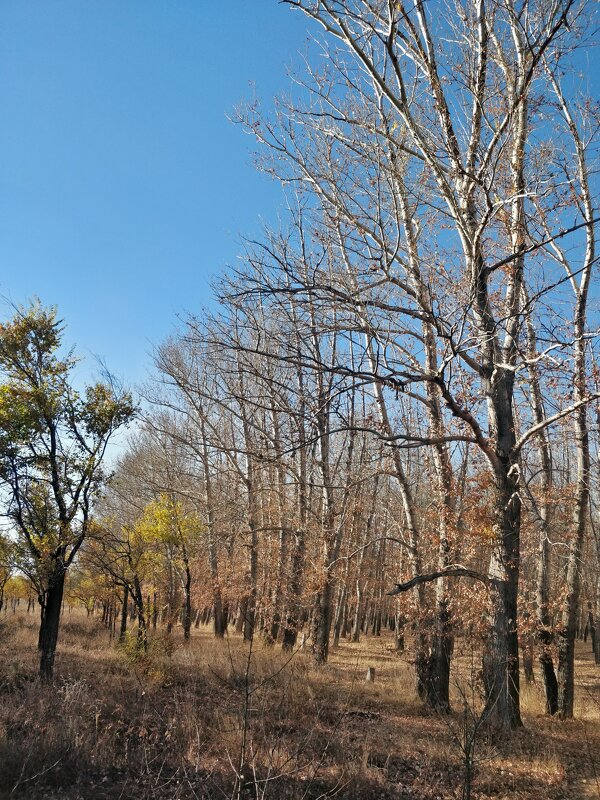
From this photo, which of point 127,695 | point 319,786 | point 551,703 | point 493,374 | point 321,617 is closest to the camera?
point 319,786

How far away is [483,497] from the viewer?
894 cm

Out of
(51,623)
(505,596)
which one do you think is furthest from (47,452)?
(505,596)

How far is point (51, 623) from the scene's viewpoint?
439 inches

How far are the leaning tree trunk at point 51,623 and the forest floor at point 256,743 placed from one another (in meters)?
0.40

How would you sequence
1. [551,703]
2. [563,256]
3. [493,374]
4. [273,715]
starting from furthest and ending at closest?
[563,256]
[551,703]
[273,715]
[493,374]

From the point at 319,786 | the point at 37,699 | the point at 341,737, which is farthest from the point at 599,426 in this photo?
the point at 37,699

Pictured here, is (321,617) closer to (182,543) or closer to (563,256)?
(182,543)

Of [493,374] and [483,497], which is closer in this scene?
[493,374]

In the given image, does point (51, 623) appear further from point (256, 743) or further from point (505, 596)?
point (505, 596)

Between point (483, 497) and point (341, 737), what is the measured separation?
4.18m

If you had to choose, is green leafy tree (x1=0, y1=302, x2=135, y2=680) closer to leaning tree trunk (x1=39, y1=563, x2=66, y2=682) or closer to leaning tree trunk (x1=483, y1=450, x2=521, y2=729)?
leaning tree trunk (x1=39, y1=563, x2=66, y2=682)

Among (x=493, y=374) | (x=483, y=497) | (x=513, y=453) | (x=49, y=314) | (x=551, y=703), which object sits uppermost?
(x=49, y=314)

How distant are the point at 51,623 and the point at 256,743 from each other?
6.09m

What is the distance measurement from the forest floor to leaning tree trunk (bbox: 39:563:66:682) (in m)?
0.40
